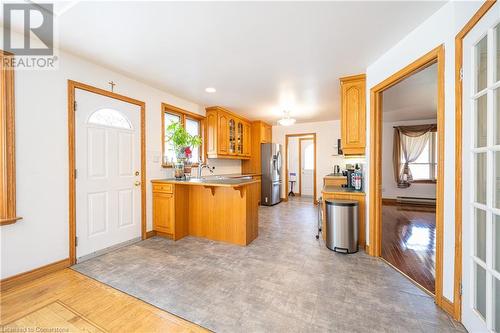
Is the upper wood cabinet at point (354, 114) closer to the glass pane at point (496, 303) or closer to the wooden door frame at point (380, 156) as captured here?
the wooden door frame at point (380, 156)

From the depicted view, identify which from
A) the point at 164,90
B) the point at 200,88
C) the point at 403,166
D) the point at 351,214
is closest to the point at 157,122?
the point at 164,90

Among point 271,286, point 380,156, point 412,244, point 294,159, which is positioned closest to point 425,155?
point 294,159

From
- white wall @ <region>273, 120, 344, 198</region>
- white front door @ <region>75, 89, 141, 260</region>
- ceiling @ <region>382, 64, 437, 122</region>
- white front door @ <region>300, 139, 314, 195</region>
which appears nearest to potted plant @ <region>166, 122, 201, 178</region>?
white front door @ <region>75, 89, 141, 260</region>

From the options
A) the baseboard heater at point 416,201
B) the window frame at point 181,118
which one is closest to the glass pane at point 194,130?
the window frame at point 181,118

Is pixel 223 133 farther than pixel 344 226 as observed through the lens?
Yes

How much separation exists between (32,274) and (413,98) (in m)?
6.41

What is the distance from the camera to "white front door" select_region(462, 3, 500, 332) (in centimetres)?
115

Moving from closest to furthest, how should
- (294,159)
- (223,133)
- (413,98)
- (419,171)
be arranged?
(413,98) → (223,133) → (419,171) → (294,159)

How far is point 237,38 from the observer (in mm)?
2035

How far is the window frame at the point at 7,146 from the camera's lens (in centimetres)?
185

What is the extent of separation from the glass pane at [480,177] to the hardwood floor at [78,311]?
2.08 meters

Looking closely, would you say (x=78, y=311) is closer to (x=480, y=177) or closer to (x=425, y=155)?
(x=480, y=177)

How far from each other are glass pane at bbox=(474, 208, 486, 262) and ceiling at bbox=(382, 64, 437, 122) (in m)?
2.29

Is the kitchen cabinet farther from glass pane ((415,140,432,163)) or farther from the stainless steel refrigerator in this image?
glass pane ((415,140,432,163))
